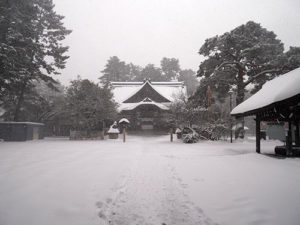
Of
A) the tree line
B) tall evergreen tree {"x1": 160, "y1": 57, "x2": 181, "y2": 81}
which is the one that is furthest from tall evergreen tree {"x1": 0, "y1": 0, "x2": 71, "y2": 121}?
tall evergreen tree {"x1": 160, "y1": 57, "x2": 181, "y2": 81}

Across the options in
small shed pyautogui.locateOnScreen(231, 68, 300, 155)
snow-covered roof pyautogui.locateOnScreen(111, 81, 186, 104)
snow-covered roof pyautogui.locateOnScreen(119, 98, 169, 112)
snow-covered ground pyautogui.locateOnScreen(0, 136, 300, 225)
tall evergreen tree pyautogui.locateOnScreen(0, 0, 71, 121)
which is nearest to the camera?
snow-covered ground pyautogui.locateOnScreen(0, 136, 300, 225)

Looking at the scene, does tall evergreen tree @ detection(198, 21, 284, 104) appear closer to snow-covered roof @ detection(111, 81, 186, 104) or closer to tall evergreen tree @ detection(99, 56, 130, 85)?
snow-covered roof @ detection(111, 81, 186, 104)

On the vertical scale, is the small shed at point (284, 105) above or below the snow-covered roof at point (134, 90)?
below

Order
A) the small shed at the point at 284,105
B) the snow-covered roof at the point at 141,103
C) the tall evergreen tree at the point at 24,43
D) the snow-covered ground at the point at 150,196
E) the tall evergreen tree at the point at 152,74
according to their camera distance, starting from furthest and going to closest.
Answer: the tall evergreen tree at the point at 152,74
the snow-covered roof at the point at 141,103
the tall evergreen tree at the point at 24,43
the small shed at the point at 284,105
the snow-covered ground at the point at 150,196

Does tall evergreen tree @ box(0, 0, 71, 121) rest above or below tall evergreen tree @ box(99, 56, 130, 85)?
below

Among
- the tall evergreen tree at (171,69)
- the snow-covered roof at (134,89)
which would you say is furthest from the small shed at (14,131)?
the tall evergreen tree at (171,69)

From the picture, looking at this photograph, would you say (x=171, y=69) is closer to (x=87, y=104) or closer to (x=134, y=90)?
(x=134, y=90)

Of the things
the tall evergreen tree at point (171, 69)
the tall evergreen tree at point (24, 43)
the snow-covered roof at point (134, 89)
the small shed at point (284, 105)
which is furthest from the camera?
the tall evergreen tree at point (171, 69)

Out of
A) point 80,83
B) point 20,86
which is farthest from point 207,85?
point 20,86

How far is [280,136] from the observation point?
21.6 meters

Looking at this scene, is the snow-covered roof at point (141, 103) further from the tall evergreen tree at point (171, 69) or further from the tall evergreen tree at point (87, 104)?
→ the tall evergreen tree at point (171, 69)

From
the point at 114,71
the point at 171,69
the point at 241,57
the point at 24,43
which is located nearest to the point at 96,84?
the point at 24,43

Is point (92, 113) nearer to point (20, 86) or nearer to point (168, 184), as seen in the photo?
point (20, 86)

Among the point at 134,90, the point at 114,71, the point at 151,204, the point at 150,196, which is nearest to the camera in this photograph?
the point at 151,204
